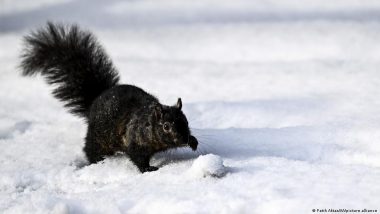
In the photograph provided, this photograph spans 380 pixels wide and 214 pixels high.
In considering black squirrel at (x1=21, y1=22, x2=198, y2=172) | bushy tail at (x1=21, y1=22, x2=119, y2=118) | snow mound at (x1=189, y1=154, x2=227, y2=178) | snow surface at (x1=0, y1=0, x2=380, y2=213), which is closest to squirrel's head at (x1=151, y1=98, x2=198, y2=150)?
black squirrel at (x1=21, y1=22, x2=198, y2=172)

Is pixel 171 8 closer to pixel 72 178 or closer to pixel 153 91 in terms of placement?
pixel 153 91

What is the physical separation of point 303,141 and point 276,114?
2.55 feet

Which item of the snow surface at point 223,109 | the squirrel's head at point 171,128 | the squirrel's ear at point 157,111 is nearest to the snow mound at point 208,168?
the snow surface at point 223,109

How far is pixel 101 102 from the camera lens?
166 inches

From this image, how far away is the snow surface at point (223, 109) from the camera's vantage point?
Answer: 285 cm

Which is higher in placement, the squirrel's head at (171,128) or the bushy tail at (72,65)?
the bushy tail at (72,65)

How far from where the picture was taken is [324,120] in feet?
14.2

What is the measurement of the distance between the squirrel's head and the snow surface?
130 millimetres

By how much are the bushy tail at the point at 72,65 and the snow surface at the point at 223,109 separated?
30 centimetres

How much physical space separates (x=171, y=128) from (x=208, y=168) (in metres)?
0.63

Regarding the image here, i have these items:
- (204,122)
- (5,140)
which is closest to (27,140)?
(5,140)

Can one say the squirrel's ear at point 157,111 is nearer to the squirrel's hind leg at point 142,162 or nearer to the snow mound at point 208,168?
the squirrel's hind leg at point 142,162

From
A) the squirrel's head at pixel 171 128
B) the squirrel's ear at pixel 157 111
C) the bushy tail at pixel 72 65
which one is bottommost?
the squirrel's head at pixel 171 128

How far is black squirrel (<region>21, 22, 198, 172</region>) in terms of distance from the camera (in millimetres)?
3684
